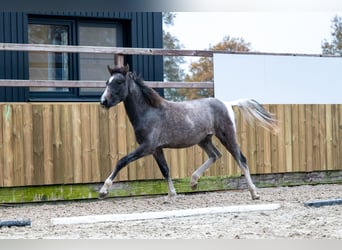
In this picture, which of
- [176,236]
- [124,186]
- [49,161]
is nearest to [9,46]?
[49,161]

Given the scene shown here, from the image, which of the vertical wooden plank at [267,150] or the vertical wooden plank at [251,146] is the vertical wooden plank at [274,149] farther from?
the vertical wooden plank at [251,146]

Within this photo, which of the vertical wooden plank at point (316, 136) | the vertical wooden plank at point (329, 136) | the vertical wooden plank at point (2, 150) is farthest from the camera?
the vertical wooden plank at point (329, 136)

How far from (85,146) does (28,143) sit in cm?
74

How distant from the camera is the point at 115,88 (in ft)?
21.9

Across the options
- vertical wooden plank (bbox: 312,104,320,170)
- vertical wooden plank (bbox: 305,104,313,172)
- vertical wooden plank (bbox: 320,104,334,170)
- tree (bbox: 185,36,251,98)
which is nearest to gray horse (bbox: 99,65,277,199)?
vertical wooden plank (bbox: 305,104,313,172)

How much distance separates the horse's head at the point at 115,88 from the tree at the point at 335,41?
1110 centimetres

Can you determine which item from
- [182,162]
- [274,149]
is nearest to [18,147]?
[182,162]

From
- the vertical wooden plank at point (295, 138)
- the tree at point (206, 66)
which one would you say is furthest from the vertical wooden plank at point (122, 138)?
the tree at point (206, 66)

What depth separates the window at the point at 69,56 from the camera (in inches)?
379

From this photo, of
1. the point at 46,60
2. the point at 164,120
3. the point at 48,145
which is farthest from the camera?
the point at 46,60

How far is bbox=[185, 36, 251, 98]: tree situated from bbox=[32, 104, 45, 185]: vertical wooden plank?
37.2 feet

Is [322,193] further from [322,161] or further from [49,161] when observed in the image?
Answer: [49,161]

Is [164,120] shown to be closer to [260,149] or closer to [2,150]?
[2,150]

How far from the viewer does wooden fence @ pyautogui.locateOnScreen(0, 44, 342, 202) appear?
24.1ft
